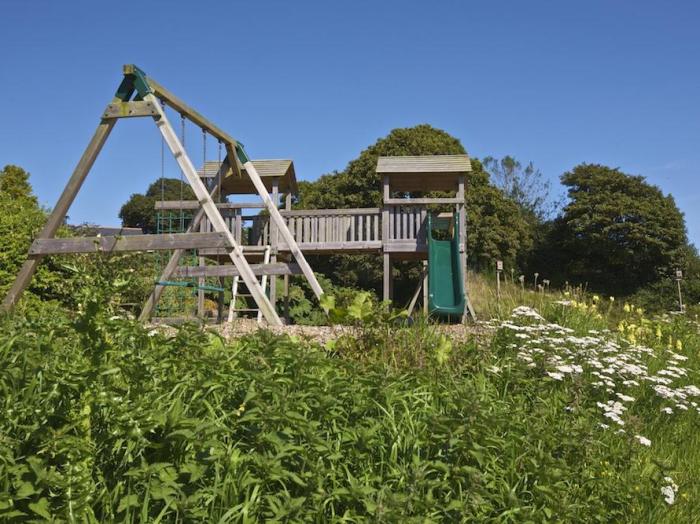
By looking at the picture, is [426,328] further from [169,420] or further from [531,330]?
[169,420]

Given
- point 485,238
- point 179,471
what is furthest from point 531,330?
point 485,238

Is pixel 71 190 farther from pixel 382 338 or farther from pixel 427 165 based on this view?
pixel 427 165

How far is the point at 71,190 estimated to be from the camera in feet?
23.3

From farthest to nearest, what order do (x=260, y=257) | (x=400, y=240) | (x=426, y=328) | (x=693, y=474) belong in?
(x=260, y=257), (x=400, y=240), (x=426, y=328), (x=693, y=474)

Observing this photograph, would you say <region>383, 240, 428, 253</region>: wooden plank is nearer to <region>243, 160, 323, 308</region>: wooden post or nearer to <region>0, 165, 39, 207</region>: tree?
<region>243, 160, 323, 308</region>: wooden post

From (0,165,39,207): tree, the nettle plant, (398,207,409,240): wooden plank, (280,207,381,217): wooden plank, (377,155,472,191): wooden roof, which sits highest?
(0,165,39,207): tree

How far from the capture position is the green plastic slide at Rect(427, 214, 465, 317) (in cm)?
1088

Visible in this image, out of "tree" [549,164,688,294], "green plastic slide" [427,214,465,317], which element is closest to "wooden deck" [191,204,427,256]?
"green plastic slide" [427,214,465,317]

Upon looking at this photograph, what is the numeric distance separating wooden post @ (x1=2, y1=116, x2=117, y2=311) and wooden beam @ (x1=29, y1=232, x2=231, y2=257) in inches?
6.4

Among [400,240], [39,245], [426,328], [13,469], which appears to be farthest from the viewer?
[400,240]

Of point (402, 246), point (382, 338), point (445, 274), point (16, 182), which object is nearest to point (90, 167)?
point (382, 338)

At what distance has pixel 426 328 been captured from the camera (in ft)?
15.9

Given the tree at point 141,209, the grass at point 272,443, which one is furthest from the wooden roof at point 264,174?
the tree at point 141,209

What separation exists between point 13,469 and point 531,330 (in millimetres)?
3858
